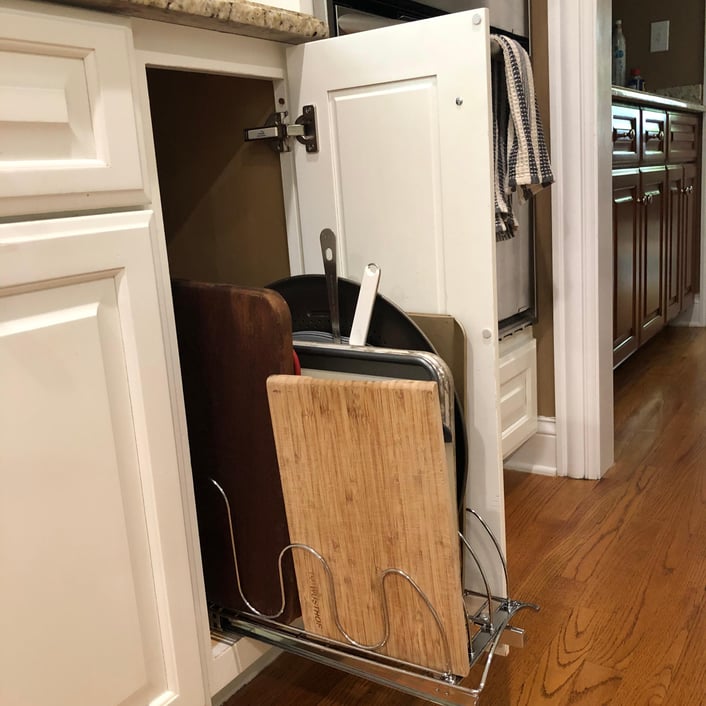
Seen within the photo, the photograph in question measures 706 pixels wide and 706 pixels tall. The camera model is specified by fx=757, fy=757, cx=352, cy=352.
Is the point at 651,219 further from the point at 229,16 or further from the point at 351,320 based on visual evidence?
the point at 229,16

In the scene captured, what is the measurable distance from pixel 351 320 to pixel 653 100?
1973 millimetres

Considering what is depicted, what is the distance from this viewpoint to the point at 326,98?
113 centimetres

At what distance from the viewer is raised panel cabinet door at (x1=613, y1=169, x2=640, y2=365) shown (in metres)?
2.36

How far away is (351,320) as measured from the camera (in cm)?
115

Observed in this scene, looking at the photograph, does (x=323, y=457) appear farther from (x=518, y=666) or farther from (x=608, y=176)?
(x=608, y=176)

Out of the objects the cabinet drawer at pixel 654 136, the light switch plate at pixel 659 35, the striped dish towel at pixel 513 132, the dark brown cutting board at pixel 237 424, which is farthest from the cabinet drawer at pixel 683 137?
the dark brown cutting board at pixel 237 424

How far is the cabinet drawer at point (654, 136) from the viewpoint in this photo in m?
2.62

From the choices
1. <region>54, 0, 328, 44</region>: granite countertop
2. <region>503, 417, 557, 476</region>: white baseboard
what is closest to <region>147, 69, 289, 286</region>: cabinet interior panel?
<region>54, 0, 328, 44</region>: granite countertop

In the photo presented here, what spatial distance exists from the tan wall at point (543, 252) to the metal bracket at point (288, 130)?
0.88m

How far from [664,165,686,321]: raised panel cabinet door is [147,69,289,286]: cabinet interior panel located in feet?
7.05

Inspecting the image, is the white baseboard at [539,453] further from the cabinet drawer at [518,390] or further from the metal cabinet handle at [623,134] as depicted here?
the metal cabinet handle at [623,134]

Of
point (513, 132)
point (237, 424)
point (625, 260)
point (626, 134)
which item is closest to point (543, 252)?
point (513, 132)

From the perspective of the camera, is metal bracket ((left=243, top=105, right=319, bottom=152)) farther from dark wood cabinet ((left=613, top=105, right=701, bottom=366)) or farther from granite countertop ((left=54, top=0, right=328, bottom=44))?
dark wood cabinet ((left=613, top=105, right=701, bottom=366))

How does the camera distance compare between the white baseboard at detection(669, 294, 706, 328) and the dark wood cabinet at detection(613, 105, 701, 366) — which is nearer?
the dark wood cabinet at detection(613, 105, 701, 366)
